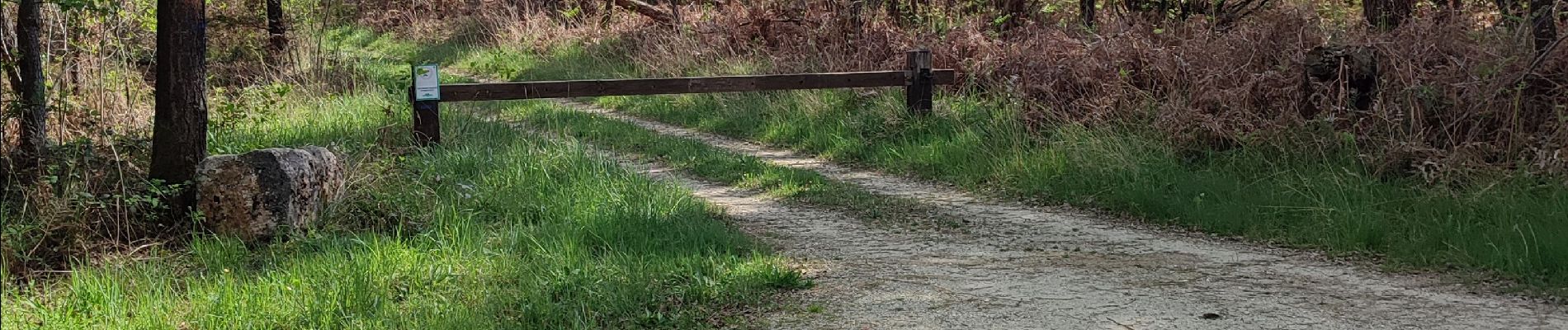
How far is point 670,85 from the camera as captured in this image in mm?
11625

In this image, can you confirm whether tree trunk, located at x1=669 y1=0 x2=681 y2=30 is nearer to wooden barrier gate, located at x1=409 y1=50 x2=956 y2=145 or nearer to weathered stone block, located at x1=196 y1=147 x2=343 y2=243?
wooden barrier gate, located at x1=409 y1=50 x2=956 y2=145

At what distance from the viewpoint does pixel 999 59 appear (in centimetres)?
1292

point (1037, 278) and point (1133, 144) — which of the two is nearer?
point (1037, 278)

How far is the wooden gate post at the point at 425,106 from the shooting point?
9.95 m

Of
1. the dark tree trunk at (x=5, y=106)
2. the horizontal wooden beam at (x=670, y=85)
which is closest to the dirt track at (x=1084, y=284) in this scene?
the horizontal wooden beam at (x=670, y=85)

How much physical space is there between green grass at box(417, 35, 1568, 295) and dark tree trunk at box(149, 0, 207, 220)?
16.6ft

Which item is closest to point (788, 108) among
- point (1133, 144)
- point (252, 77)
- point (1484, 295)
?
point (1133, 144)

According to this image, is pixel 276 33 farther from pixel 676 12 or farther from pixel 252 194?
pixel 252 194

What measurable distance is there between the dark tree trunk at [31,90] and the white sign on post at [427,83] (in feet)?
8.56

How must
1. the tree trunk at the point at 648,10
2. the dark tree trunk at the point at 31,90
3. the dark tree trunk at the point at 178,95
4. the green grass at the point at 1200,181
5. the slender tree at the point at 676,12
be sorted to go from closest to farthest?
the green grass at the point at 1200,181 < the dark tree trunk at the point at 178,95 < the dark tree trunk at the point at 31,90 < the slender tree at the point at 676,12 < the tree trunk at the point at 648,10

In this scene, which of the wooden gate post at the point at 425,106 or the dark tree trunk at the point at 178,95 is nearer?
the dark tree trunk at the point at 178,95

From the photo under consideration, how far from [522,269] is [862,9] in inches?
413

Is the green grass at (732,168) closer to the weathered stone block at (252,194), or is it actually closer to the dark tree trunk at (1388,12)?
the weathered stone block at (252,194)

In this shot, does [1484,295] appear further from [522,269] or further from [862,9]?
[862,9]
